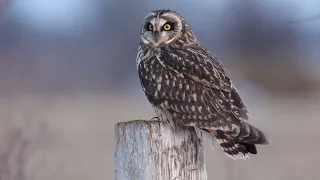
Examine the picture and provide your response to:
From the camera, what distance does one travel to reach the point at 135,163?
6.07 ft

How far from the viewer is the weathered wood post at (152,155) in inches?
72.4

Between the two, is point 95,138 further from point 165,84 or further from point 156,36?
point 165,84

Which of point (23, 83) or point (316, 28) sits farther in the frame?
point (316, 28)

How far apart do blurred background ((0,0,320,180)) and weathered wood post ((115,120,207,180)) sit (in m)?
2.15

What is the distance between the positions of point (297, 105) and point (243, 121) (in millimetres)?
5301

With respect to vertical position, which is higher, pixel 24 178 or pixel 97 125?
pixel 97 125

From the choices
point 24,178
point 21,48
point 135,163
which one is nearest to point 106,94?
point 21,48

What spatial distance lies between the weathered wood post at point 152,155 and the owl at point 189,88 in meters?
0.26

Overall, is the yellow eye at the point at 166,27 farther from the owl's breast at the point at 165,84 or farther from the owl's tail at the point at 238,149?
the owl's tail at the point at 238,149

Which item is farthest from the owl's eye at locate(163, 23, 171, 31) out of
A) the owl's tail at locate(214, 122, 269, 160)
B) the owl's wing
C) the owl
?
the owl's tail at locate(214, 122, 269, 160)

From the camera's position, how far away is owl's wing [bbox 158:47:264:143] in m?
2.23

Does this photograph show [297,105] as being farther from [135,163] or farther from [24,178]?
[135,163]

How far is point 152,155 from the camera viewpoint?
1.84 metres

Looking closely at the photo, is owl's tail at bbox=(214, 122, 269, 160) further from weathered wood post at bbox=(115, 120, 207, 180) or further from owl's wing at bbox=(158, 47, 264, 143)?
weathered wood post at bbox=(115, 120, 207, 180)
